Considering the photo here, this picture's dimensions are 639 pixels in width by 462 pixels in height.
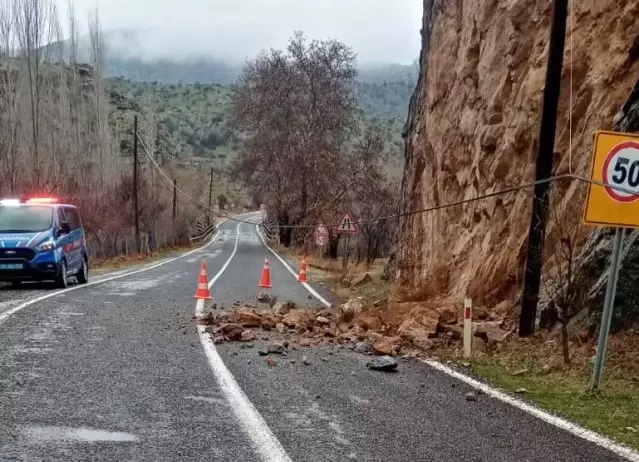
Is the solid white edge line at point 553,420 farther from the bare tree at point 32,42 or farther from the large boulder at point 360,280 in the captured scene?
the bare tree at point 32,42

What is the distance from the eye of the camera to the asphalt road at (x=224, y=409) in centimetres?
486

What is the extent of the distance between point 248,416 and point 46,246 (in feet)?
36.0

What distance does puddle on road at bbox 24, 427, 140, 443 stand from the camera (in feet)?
16.1

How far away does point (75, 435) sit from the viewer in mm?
A: 4988

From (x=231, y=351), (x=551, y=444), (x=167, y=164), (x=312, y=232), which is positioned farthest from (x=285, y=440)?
(x=167, y=164)

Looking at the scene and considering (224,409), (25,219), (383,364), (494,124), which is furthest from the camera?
(25,219)

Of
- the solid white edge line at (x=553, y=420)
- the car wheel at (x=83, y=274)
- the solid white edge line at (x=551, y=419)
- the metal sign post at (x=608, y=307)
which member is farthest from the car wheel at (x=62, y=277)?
the metal sign post at (x=608, y=307)

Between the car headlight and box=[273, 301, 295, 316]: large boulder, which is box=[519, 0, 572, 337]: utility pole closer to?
box=[273, 301, 295, 316]: large boulder

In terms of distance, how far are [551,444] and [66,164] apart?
128 feet

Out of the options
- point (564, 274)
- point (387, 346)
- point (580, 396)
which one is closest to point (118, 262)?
point (387, 346)

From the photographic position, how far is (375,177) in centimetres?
4003

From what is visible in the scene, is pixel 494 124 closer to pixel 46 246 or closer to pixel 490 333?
pixel 490 333

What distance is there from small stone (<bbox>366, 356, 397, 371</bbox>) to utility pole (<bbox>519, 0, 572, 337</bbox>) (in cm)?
252

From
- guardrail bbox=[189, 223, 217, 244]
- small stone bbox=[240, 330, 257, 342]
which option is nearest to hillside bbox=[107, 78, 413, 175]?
guardrail bbox=[189, 223, 217, 244]
